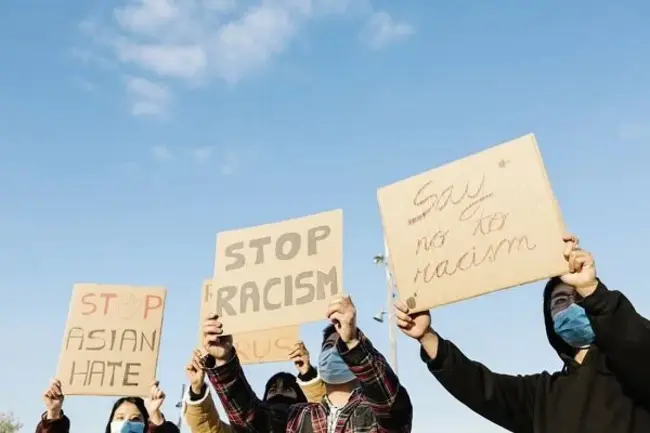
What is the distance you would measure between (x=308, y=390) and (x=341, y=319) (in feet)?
7.41

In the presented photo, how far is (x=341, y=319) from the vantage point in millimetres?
3627

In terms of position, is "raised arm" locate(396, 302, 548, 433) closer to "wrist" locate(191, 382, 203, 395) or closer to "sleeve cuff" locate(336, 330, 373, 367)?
"sleeve cuff" locate(336, 330, 373, 367)

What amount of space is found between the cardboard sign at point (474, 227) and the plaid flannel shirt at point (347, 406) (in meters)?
0.39

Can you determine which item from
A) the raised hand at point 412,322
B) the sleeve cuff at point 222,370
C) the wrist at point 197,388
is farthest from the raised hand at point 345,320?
the wrist at point 197,388

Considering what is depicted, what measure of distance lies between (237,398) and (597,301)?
2.21 meters

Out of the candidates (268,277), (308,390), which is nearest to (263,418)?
(268,277)

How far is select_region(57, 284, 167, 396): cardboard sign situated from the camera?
227 inches

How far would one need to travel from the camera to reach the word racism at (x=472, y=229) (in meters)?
3.56

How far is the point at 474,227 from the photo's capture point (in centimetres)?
369

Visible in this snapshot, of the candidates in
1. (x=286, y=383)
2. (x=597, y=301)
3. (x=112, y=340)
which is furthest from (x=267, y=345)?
(x=597, y=301)

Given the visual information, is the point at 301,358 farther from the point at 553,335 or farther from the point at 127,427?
the point at 553,335

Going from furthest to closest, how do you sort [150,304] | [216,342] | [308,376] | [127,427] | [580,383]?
[150,304], [308,376], [127,427], [216,342], [580,383]

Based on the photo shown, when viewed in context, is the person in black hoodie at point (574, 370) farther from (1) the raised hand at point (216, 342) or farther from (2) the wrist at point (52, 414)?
(2) the wrist at point (52, 414)

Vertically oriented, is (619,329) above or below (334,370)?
below
